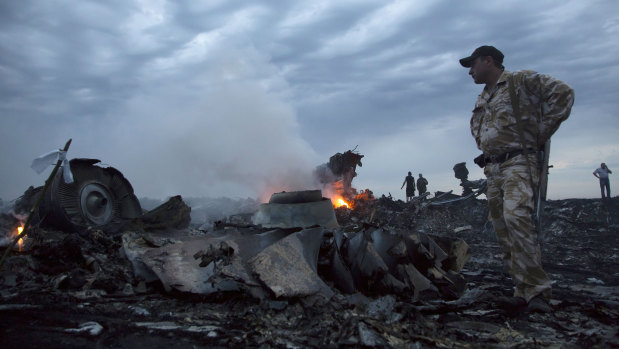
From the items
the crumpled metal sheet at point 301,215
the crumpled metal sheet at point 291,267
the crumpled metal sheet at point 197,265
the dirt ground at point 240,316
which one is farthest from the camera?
the crumpled metal sheet at point 301,215

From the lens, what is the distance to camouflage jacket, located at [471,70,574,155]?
346cm

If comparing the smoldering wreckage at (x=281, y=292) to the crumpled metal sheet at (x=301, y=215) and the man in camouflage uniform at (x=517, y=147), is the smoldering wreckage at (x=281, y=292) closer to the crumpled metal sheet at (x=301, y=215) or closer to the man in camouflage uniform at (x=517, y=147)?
the crumpled metal sheet at (x=301, y=215)

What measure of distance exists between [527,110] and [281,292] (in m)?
2.97

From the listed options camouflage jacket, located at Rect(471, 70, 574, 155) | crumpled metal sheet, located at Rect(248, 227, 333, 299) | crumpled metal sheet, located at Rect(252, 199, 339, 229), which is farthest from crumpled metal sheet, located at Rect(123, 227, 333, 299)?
camouflage jacket, located at Rect(471, 70, 574, 155)

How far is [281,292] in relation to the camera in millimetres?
3088

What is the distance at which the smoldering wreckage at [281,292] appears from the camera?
2.51 m

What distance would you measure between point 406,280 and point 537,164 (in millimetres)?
1734

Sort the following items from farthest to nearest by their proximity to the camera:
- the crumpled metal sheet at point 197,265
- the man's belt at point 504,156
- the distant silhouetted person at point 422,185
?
the distant silhouetted person at point 422,185 → the man's belt at point 504,156 → the crumpled metal sheet at point 197,265

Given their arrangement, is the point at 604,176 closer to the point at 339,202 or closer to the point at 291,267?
the point at 339,202

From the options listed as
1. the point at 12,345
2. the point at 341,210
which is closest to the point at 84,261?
the point at 12,345

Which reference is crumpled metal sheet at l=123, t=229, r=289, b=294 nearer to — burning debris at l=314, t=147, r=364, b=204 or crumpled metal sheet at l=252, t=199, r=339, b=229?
crumpled metal sheet at l=252, t=199, r=339, b=229

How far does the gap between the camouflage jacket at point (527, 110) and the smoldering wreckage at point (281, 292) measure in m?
1.39

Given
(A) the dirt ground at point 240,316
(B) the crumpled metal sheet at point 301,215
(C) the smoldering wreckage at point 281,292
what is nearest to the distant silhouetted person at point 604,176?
(C) the smoldering wreckage at point 281,292

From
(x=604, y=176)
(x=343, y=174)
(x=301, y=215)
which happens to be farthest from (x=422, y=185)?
(x=301, y=215)
